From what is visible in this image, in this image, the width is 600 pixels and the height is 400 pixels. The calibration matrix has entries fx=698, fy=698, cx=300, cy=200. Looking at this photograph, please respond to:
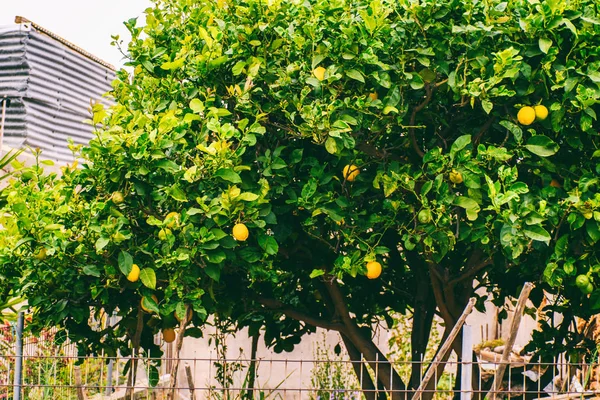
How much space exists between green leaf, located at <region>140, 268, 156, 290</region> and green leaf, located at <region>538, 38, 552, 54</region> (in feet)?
6.90

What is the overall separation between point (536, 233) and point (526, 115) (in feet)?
1.98

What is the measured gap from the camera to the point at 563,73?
3.33 metres

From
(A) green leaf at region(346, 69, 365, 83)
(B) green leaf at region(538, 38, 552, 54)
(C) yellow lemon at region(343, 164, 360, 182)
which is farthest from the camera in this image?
(C) yellow lemon at region(343, 164, 360, 182)

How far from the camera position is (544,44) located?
3.24 m

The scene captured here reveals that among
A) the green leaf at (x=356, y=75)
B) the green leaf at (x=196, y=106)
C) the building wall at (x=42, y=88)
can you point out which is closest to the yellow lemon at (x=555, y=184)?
the green leaf at (x=356, y=75)

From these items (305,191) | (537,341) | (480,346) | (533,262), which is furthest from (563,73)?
(480,346)

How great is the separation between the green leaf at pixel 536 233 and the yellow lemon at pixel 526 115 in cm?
53

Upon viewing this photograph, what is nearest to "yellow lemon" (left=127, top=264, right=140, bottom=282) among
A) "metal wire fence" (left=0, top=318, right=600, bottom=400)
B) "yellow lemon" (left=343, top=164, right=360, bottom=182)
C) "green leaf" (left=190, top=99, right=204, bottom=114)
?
"green leaf" (left=190, top=99, right=204, bottom=114)

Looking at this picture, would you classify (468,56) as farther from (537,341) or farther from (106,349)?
(106,349)

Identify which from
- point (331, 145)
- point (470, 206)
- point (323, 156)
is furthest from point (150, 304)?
point (470, 206)

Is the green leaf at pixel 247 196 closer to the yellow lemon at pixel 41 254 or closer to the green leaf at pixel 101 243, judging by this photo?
the green leaf at pixel 101 243

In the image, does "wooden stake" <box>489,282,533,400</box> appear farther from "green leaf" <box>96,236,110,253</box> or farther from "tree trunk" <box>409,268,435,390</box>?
"tree trunk" <box>409,268,435,390</box>

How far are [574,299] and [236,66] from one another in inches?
91.6

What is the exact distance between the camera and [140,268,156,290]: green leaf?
3.29 meters
